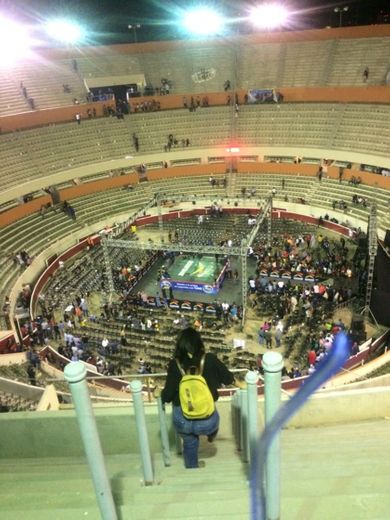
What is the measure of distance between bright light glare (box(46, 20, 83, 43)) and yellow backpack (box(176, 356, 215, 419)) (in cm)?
4226

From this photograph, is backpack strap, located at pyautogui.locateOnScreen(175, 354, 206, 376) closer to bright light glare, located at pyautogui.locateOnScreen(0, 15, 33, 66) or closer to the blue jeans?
the blue jeans

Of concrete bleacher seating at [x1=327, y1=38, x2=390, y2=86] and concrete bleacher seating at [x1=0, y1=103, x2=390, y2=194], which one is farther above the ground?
concrete bleacher seating at [x1=327, y1=38, x2=390, y2=86]

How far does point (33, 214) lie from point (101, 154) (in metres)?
7.73

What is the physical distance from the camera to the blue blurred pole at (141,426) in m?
4.47

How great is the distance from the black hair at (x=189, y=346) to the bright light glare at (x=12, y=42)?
40502 millimetres

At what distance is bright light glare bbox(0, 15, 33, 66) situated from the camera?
37.6 metres

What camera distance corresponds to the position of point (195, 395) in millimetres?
4609

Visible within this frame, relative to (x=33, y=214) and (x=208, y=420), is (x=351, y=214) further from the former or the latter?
(x=208, y=420)

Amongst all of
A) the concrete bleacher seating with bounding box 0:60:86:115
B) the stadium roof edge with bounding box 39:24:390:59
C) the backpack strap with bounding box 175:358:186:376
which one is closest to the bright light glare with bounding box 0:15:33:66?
the concrete bleacher seating with bounding box 0:60:86:115

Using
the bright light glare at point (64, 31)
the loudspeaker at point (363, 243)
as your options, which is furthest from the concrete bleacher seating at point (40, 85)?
the loudspeaker at point (363, 243)

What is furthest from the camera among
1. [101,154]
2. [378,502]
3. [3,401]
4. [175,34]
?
[175,34]

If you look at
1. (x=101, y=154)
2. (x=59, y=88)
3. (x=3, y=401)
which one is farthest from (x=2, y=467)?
(x=59, y=88)

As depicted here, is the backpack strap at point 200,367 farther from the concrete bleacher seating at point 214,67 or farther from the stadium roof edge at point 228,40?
the stadium roof edge at point 228,40

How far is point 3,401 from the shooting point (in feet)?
44.4
